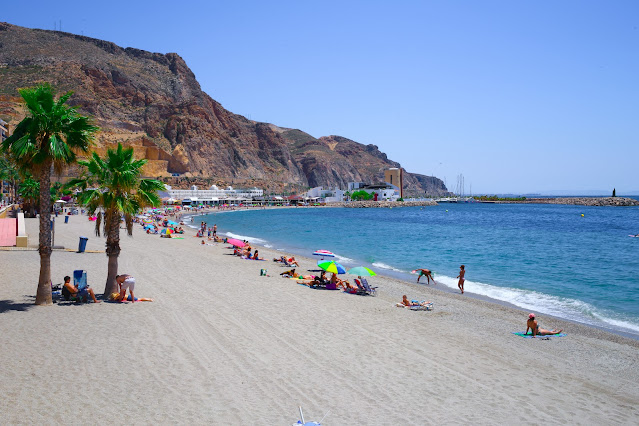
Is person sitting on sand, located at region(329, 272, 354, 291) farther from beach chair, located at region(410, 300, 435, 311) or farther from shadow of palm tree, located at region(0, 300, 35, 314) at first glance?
shadow of palm tree, located at region(0, 300, 35, 314)

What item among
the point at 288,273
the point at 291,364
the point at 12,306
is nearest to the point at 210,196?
the point at 288,273

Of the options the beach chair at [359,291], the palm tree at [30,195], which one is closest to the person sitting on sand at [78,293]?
the beach chair at [359,291]

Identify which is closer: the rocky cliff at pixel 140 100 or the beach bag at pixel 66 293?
the beach bag at pixel 66 293

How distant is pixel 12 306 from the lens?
1049cm

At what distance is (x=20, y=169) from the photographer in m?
9.98

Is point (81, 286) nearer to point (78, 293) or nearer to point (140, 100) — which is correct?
point (78, 293)

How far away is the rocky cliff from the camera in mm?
107188

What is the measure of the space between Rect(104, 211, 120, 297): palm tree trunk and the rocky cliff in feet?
264

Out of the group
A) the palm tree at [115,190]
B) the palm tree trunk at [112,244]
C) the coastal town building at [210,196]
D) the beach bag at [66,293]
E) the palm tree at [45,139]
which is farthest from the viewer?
the coastal town building at [210,196]

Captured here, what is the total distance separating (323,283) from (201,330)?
713 centimetres

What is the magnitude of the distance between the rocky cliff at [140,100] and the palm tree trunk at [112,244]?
80.5m

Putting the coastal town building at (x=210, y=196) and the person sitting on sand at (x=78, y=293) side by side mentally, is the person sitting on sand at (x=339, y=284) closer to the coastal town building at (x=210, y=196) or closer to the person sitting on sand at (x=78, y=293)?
the person sitting on sand at (x=78, y=293)

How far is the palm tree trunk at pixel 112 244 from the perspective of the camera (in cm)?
1133

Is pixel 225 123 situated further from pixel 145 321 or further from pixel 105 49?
pixel 145 321
